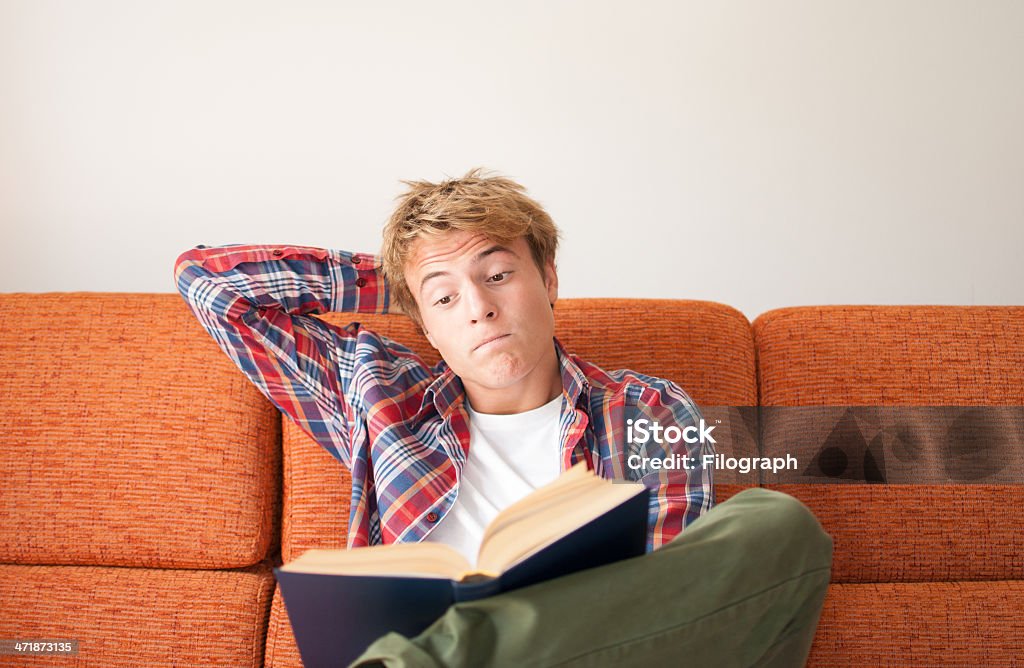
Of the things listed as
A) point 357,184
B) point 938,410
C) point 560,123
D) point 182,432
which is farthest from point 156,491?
point 938,410

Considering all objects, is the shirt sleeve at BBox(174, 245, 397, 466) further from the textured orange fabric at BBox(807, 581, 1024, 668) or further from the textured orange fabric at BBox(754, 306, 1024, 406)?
Result: the textured orange fabric at BBox(807, 581, 1024, 668)

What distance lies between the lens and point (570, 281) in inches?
85.2

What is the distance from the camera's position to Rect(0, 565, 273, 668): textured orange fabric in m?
1.52

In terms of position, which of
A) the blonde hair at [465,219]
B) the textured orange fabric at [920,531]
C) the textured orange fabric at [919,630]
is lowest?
the textured orange fabric at [919,630]

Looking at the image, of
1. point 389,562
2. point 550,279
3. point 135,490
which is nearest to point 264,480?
point 135,490

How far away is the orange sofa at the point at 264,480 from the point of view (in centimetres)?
154

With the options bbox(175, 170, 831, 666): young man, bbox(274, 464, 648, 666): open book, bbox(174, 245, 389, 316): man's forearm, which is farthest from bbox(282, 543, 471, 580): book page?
bbox(174, 245, 389, 316): man's forearm

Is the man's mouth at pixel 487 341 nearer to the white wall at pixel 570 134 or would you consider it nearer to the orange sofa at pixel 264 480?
the orange sofa at pixel 264 480

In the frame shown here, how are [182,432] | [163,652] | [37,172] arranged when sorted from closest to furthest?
[163,652] → [182,432] → [37,172]

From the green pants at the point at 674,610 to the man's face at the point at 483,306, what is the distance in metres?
0.63

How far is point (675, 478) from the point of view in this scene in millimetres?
1390

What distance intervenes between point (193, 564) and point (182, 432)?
0.80 feet

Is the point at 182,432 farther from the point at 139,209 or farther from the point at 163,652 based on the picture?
the point at 139,209

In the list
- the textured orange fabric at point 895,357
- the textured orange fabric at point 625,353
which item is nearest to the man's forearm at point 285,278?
the textured orange fabric at point 625,353
